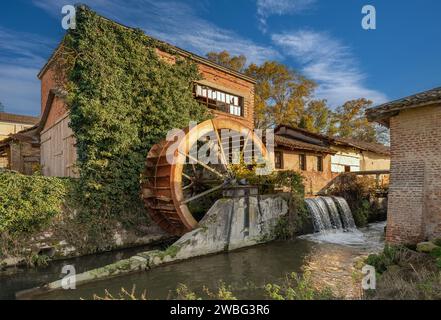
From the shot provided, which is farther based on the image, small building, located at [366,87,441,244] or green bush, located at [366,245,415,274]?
small building, located at [366,87,441,244]

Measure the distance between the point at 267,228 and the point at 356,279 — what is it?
4.14 metres

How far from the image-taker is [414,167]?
21.2 ft

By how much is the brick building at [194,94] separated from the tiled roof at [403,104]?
671cm

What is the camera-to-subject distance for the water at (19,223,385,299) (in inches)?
203

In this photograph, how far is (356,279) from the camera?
5.28m

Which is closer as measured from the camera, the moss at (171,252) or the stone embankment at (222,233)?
the stone embankment at (222,233)

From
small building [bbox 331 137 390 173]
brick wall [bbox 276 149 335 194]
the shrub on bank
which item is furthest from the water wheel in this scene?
small building [bbox 331 137 390 173]

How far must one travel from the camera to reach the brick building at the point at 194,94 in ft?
32.5

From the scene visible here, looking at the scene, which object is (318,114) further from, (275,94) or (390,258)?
(390,258)

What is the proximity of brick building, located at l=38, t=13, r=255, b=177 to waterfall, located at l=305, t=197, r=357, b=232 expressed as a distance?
4.85 meters

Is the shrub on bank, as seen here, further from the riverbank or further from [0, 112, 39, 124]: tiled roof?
[0, 112, 39, 124]: tiled roof

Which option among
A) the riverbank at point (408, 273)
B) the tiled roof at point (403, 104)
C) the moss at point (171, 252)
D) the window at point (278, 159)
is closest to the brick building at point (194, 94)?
the window at point (278, 159)

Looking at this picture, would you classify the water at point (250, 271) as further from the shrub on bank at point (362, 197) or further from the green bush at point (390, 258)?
the shrub on bank at point (362, 197)
